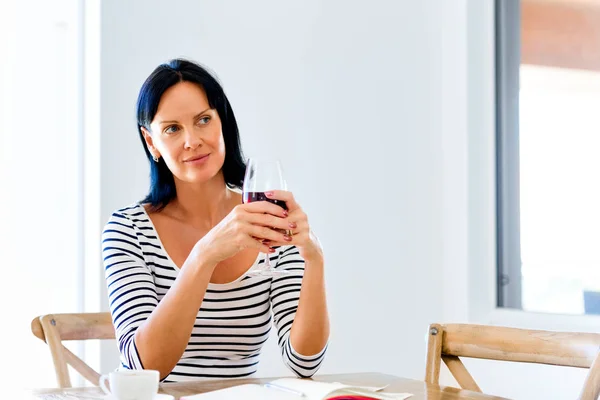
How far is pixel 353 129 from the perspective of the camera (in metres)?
3.19

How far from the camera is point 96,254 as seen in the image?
2688 mm

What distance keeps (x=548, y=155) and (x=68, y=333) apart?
193 centimetres

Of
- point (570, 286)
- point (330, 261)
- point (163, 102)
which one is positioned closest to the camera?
point (163, 102)

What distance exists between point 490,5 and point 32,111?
5.83ft

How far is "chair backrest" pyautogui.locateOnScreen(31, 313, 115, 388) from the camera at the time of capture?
1708mm

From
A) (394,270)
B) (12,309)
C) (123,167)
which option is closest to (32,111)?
(123,167)

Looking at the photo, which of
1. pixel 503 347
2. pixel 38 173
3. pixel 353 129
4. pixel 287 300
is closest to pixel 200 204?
pixel 287 300

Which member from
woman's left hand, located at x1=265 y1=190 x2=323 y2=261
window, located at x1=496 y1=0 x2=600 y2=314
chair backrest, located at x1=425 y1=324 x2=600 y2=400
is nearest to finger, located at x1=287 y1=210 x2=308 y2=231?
woman's left hand, located at x1=265 y1=190 x2=323 y2=261

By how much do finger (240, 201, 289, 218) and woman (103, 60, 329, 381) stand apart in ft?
0.09

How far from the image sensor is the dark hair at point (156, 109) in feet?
5.99

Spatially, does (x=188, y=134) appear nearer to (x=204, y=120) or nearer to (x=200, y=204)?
(x=204, y=120)

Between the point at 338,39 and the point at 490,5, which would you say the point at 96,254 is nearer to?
the point at 338,39

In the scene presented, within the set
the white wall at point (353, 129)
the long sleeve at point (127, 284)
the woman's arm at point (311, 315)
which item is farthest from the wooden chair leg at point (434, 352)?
the white wall at point (353, 129)

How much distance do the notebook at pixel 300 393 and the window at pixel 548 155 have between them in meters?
1.83
